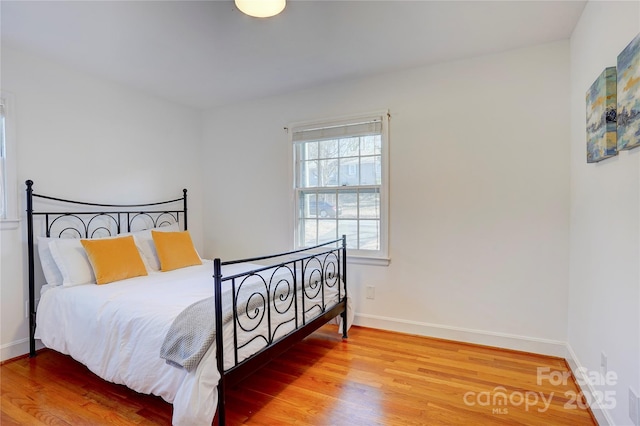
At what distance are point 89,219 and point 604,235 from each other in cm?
398

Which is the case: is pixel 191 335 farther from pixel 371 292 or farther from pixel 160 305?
pixel 371 292

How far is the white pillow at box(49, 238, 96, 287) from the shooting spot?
2494 mm

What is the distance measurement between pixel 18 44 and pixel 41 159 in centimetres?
89

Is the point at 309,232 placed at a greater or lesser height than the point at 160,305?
Answer: greater

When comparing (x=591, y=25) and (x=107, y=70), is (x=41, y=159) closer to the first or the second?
(x=107, y=70)

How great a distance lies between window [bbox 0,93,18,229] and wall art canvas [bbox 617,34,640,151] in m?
3.95

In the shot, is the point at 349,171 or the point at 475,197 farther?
the point at 349,171

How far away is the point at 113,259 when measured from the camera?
2646mm

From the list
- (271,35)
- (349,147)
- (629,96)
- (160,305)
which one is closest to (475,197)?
(349,147)

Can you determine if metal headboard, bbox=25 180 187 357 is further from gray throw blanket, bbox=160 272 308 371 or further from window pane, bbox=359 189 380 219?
window pane, bbox=359 189 380 219

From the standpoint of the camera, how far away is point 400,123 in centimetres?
310

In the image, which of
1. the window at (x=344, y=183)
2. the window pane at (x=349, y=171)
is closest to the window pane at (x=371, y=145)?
the window at (x=344, y=183)

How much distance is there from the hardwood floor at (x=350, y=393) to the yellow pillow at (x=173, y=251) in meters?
1.02

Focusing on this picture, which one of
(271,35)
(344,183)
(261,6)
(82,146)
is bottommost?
(344,183)
